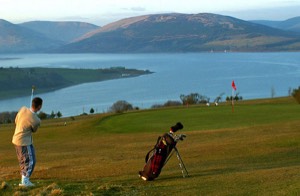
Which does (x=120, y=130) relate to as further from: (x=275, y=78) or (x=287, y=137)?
(x=275, y=78)

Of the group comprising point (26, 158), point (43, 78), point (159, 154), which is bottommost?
point (43, 78)

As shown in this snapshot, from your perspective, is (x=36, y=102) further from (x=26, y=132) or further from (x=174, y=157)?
(x=174, y=157)

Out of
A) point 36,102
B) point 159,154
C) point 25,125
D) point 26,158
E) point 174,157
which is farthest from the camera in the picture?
point 174,157

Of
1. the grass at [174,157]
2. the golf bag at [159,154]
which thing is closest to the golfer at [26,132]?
the grass at [174,157]

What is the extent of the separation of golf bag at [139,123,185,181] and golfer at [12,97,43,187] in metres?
2.18

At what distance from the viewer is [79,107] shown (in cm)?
8944

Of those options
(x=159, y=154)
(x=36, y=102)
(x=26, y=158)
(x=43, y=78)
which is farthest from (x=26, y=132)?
(x=43, y=78)

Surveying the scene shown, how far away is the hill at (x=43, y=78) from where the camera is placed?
5133 inches

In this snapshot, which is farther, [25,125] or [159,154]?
[159,154]

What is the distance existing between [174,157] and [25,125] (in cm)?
586

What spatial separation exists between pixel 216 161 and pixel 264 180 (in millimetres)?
3594

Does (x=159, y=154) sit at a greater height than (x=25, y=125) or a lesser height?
lesser

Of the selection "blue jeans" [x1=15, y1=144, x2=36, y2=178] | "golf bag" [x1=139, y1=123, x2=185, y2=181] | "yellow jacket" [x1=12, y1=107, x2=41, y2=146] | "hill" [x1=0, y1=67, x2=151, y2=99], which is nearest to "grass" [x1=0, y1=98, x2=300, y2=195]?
"golf bag" [x1=139, y1=123, x2=185, y2=181]

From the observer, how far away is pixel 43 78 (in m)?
143
